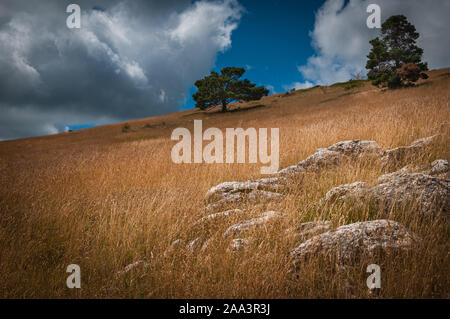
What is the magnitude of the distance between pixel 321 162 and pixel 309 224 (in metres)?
2.57

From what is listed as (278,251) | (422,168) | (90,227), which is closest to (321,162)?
(422,168)

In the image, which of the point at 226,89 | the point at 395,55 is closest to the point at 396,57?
the point at 395,55

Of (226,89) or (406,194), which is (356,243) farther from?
(226,89)

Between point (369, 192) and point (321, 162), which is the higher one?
point (321, 162)

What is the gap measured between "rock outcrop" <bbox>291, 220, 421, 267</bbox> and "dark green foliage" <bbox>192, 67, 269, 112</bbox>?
100 feet

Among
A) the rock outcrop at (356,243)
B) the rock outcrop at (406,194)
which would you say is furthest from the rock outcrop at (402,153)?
the rock outcrop at (356,243)

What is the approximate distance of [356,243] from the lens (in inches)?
76.2

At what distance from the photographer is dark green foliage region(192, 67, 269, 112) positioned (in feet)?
102

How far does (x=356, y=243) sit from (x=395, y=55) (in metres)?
30.0

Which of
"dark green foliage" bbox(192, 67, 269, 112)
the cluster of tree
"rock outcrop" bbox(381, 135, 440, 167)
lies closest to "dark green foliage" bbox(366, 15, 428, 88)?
A: the cluster of tree

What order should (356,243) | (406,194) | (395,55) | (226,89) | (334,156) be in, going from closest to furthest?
(356,243), (406,194), (334,156), (395,55), (226,89)

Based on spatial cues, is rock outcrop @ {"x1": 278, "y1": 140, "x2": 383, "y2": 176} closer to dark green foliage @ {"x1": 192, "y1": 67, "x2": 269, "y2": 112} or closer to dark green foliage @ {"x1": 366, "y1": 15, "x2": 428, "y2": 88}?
dark green foliage @ {"x1": 366, "y1": 15, "x2": 428, "y2": 88}
